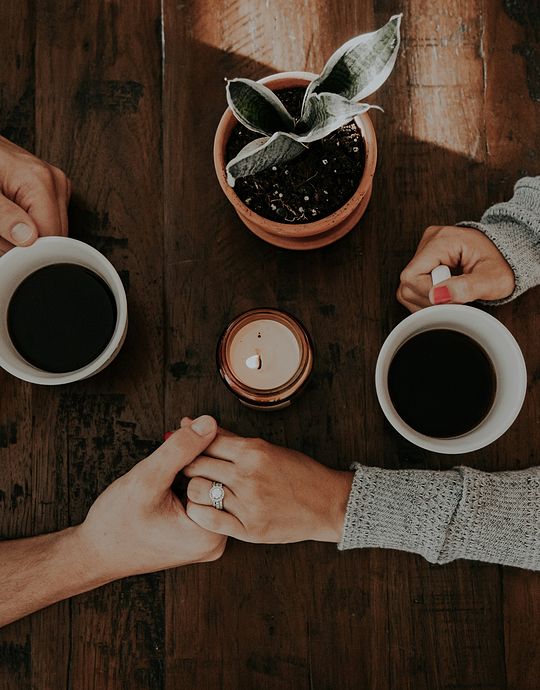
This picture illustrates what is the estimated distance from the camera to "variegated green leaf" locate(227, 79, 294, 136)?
2.20 feet

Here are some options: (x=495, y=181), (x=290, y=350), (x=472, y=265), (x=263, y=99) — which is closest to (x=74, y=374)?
(x=290, y=350)

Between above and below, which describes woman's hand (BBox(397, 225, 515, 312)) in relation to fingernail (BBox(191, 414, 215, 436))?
above

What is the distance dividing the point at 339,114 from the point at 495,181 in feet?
1.37

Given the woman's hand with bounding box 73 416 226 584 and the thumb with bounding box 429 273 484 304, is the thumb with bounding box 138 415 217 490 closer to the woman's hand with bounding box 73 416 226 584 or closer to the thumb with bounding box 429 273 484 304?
the woman's hand with bounding box 73 416 226 584

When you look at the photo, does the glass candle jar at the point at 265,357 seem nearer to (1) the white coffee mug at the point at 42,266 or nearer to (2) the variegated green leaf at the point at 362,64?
(1) the white coffee mug at the point at 42,266

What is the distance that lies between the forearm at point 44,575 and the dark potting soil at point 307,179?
0.56m

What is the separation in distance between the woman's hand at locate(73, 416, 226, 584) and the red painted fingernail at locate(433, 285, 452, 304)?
1.13 feet

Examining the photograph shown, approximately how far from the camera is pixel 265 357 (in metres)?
0.82

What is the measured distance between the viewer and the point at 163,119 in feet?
3.07

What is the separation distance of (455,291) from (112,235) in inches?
20.9

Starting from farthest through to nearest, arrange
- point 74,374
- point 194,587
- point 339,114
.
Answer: point 194,587 < point 74,374 < point 339,114

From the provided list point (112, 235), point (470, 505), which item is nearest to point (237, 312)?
point (112, 235)

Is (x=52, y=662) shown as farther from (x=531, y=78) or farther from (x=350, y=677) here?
(x=531, y=78)

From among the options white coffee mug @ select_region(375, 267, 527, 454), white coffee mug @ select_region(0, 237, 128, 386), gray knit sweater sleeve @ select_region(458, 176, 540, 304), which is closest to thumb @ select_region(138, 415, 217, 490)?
white coffee mug @ select_region(0, 237, 128, 386)
